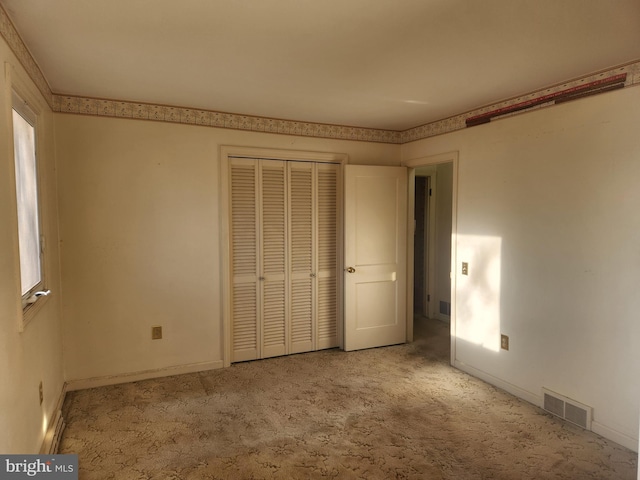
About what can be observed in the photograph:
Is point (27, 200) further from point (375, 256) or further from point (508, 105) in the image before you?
point (508, 105)

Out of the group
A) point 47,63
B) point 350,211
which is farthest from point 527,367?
point 47,63

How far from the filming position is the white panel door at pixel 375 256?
4156 mm

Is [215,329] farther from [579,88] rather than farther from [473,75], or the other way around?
[579,88]

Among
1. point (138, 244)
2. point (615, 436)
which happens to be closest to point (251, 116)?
point (138, 244)

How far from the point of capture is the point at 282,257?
4.04m

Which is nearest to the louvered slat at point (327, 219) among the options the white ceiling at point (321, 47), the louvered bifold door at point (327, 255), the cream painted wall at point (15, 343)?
the louvered bifold door at point (327, 255)

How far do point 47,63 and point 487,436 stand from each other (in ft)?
12.1

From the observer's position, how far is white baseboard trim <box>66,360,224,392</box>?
3271 mm

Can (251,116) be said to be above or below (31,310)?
above

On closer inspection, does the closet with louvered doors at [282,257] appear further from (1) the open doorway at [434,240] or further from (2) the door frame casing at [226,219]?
(1) the open doorway at [434,240]

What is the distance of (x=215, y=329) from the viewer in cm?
374

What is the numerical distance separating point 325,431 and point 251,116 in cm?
278

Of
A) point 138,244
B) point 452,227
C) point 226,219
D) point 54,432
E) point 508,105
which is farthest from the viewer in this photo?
point 452,227

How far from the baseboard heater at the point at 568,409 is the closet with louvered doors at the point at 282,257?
6.86 ft
